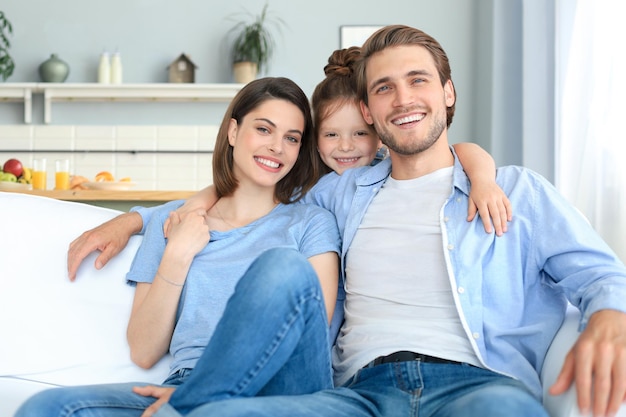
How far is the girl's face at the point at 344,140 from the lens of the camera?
2.01 metres

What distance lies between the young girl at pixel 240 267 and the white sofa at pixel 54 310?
0.06m

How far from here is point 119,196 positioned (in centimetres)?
346

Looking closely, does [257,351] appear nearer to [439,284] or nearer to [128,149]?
[439,284]

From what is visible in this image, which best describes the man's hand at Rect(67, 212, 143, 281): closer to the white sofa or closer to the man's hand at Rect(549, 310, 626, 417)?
the white sofa

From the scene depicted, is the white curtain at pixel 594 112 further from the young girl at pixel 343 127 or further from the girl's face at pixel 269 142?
the girl's face at pixel 269 142

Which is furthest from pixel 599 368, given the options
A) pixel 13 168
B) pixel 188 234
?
pixel 13 168

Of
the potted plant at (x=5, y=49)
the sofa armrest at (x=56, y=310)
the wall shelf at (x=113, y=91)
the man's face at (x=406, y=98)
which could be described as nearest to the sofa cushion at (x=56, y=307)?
the sofa armrest at (x=56, y=310)

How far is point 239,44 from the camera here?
4848 millimetres

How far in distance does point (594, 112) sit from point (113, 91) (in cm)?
313

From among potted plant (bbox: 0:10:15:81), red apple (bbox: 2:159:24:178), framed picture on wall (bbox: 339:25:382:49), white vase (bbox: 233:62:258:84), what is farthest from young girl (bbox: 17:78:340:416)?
potted plant (bbox: 0:10:15:81)

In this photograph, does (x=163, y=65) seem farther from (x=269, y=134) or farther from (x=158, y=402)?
(x=158, y=402)

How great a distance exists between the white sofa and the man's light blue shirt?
2.44 ft

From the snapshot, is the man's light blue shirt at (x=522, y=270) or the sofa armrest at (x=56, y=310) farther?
the sofa armrest at (x=56, y=310)

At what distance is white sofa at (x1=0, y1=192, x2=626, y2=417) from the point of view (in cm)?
171
